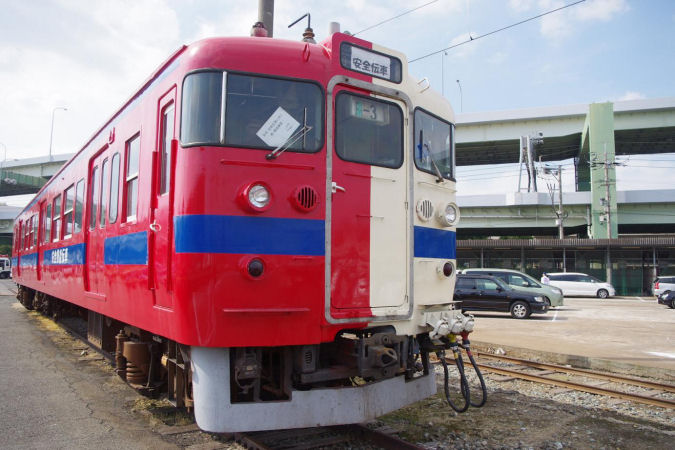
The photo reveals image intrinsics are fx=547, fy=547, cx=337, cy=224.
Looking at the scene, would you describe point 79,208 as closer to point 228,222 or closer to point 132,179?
point 132,179

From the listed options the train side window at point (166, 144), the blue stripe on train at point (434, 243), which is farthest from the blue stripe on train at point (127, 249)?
the blue stripe on train at point (434, 243)

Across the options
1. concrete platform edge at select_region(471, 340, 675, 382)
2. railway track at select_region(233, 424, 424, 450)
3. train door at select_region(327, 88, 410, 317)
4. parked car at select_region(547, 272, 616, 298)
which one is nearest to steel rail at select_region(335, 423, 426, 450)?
railway track at select_region(233, 424, 424, 450)

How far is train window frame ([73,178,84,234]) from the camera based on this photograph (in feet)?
25.6

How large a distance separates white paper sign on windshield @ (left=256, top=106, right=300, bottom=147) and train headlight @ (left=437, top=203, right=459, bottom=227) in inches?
68.2

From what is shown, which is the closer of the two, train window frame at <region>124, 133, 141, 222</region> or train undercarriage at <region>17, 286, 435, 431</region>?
train undercarriage at <region>17, 286, 435, 431</region>

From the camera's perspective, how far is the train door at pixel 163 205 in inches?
167

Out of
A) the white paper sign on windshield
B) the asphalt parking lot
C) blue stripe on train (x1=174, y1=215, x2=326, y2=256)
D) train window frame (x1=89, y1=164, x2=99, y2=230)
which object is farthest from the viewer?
the asphalt parking lot

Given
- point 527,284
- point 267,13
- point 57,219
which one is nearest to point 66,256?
point 57,219

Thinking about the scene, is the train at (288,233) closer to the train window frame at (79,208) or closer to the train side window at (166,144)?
the train side window at (166,144)

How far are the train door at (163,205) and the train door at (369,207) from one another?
126 cm

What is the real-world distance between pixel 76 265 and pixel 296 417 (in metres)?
5.10

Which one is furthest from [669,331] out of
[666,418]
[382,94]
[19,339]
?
[19,339]

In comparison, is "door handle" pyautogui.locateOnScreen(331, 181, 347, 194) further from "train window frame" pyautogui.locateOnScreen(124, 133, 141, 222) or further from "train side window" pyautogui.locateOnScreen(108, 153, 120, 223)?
"train side window" pyautogui.locateOnScreen(108, 153, 120, 223)

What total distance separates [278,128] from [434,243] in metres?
1.89
